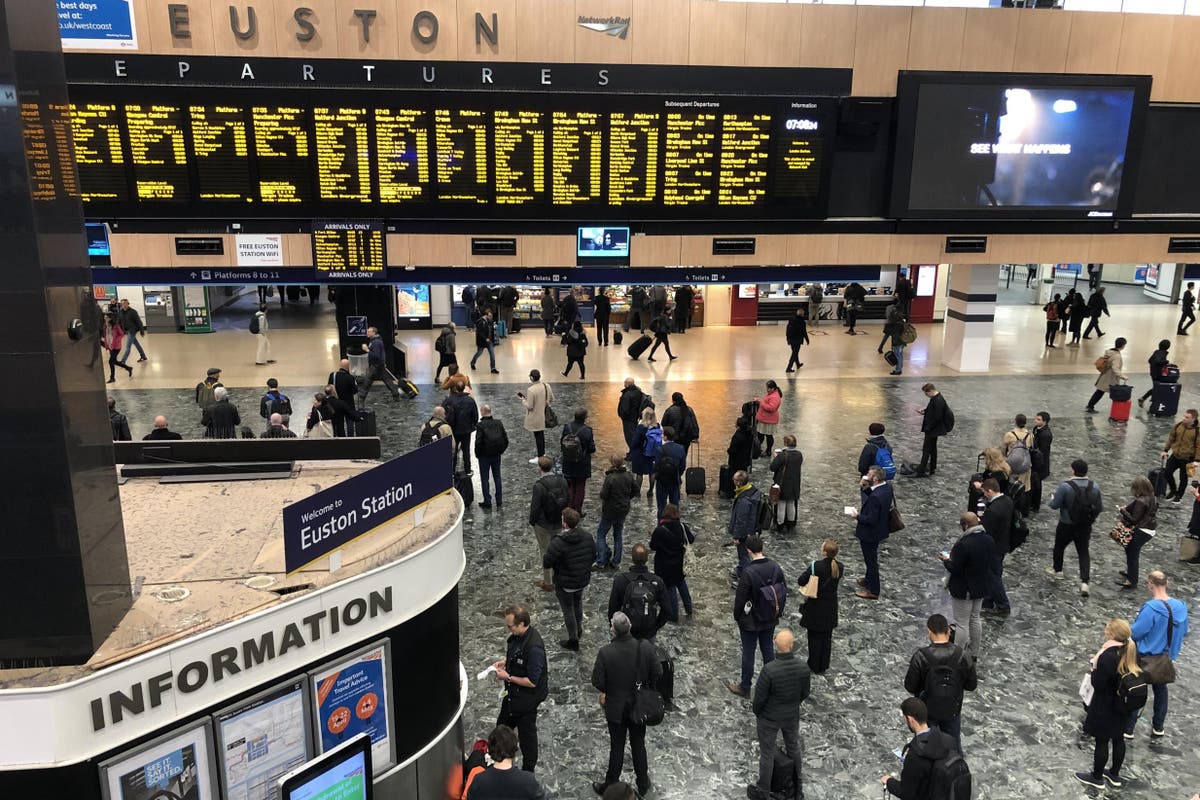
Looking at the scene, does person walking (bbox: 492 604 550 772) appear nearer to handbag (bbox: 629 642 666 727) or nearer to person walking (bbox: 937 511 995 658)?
handbag (bbox: 629 642 666 727)

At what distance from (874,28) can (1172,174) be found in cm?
667

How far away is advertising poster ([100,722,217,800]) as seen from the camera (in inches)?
178

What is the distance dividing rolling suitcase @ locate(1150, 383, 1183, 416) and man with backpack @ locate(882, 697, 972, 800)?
14.0 m

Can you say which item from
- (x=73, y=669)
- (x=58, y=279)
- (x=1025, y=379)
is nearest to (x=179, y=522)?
(x=73, y=669)

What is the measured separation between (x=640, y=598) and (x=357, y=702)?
8.72 feet

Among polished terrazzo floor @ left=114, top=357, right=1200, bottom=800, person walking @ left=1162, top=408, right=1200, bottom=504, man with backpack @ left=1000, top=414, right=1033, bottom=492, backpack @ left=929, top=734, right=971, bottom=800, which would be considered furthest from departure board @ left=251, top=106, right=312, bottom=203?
person walking @ left=1162, top=408, right=1200, bottom=504

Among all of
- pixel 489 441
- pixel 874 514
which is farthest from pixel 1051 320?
pixel 489 441

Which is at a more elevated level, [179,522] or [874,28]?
[874,28]

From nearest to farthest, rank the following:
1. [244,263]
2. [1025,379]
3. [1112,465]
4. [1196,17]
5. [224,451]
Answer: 1. [224,451]
2. [1112,465]
3. [244,263]
4. [1196,17]
5. [1025,379]

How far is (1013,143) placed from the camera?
16281 millimetres

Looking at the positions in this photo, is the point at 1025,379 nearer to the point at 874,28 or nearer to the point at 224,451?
the point at 874,28

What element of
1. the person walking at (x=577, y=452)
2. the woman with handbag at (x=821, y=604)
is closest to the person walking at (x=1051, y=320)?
the person walking at (x=577, y=452)

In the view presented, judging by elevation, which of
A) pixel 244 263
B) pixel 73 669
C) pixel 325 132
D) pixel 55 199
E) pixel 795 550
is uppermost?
pixel 325 132

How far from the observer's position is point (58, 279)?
443cm
